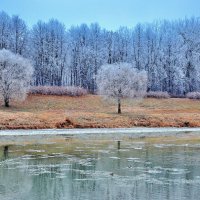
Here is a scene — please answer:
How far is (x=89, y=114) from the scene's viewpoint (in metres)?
49.0

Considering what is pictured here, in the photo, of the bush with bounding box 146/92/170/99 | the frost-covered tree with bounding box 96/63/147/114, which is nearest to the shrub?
the bush with bounding box 146/92/170/99

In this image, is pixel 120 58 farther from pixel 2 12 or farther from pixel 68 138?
pixel 68 138

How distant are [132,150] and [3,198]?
46.3ft

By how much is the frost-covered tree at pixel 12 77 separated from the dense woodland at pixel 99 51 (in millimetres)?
14957

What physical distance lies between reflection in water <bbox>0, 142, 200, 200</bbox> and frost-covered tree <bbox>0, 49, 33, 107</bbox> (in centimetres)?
2897

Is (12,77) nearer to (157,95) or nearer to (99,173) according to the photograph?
(157,95)

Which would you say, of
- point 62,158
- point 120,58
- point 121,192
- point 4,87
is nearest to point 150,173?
point 121,192

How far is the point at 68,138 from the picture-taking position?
34.8 m

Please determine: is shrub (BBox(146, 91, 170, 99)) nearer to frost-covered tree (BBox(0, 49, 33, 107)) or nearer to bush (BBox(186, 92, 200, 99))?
bush (BBox(186, 92, 200, 99))

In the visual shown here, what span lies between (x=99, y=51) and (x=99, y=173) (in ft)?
207

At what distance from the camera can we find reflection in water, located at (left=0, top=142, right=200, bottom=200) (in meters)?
14.8

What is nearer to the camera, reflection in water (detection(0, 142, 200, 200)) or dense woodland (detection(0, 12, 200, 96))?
reflection in water (detection(0, 142, 200, 200))

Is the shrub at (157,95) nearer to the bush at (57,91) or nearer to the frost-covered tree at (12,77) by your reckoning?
the bush at (57,91)

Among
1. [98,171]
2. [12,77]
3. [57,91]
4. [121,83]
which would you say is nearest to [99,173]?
[98,171]
